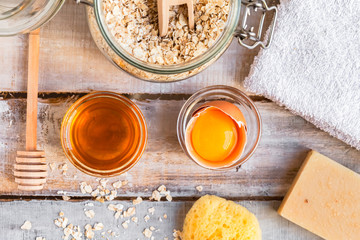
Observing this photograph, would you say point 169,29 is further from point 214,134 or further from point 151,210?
point 151,210

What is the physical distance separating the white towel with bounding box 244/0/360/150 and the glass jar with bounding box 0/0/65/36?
409 mm

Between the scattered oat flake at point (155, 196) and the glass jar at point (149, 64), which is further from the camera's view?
the scattered oat flake at point (155, 196)

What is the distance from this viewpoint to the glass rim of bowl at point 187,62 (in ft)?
2.33

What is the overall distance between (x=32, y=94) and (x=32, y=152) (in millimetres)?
117

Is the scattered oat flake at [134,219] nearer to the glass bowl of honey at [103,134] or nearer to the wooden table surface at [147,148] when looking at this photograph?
the wooden table surface at [147,148]

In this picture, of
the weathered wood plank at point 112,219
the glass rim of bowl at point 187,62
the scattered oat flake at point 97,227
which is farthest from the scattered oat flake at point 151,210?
the glass rim of bowl at point 187,62

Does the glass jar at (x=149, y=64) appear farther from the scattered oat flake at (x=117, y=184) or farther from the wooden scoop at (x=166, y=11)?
the scattered oat flake at (x=117, y=184)

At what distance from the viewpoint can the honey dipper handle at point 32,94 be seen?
2.90 ft

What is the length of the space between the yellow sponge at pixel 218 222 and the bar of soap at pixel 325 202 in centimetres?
→ 8

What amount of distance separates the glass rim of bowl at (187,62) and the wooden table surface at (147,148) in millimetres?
183

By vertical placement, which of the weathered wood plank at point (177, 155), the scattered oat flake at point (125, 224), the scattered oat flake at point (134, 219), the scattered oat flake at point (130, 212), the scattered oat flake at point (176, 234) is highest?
the weathered wood plank at point (177, 155)

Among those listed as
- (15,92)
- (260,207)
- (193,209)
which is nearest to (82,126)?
(15,92)

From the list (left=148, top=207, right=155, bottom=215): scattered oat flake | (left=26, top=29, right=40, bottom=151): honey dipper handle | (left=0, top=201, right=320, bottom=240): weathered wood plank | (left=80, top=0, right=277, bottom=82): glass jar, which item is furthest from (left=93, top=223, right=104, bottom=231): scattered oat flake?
(left=80, top=0, right=277, bottom=82): glass jar

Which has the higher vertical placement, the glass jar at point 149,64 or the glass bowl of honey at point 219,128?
the glass jar at point 149,64
